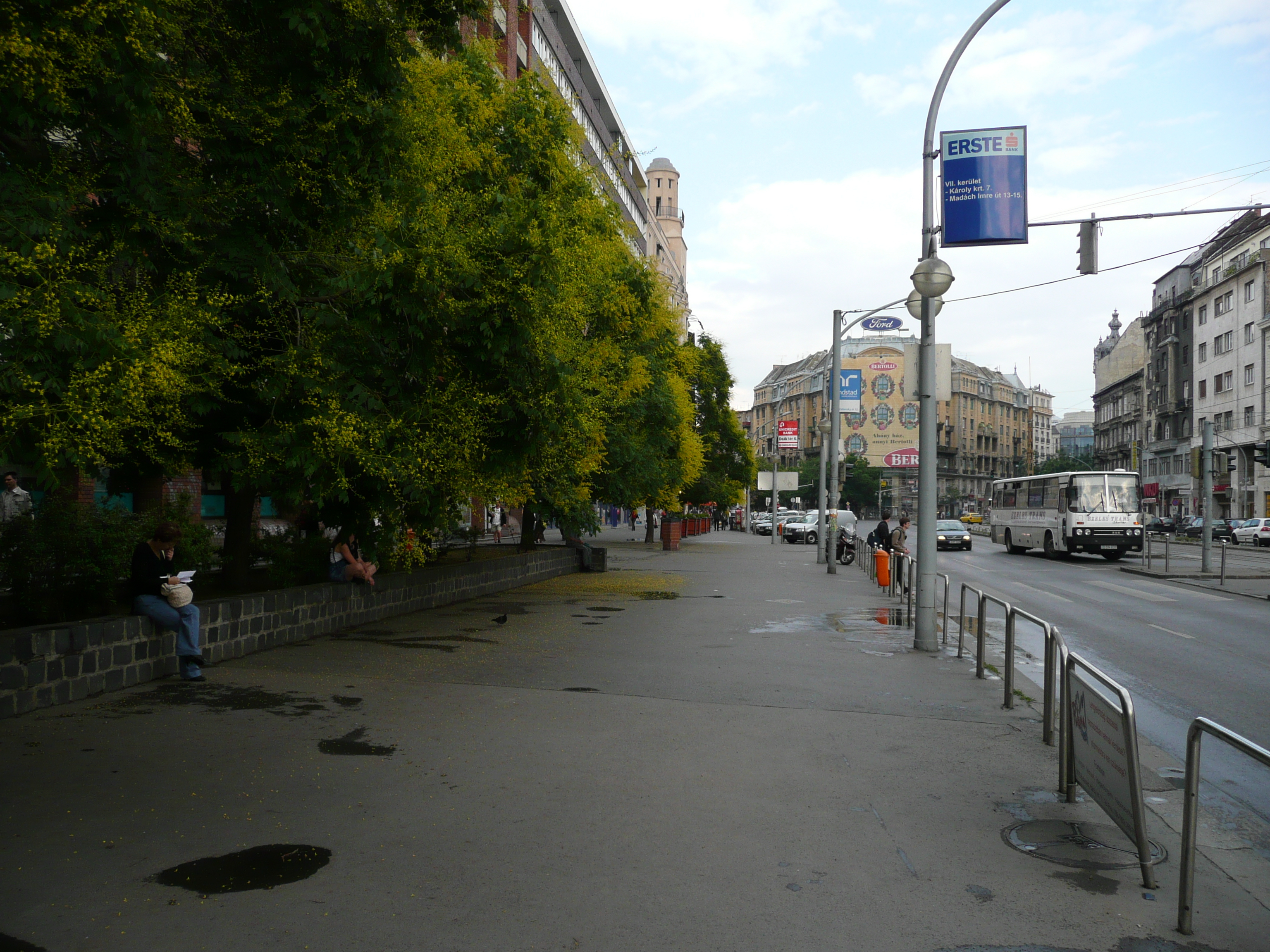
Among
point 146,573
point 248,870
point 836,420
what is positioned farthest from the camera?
point 836,420

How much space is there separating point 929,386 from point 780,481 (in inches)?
1611

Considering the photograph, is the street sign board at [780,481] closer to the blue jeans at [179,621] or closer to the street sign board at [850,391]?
the street sign board at [850,391]

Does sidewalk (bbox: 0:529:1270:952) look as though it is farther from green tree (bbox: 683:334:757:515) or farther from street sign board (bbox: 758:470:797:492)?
street sign board (bbox: 758:470:797:492)

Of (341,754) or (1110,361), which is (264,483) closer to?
(341,754)

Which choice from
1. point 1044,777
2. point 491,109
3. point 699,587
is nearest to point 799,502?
point 699,587

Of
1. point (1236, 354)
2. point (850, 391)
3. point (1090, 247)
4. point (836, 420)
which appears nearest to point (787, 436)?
point (850, 391)

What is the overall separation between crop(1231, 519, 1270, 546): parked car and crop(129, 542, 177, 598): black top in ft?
176

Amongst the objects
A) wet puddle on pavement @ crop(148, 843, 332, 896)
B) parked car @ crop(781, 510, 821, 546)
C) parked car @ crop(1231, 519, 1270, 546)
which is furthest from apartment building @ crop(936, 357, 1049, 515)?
wet puddle on pavement @ crop(148, 843, 332, 896)

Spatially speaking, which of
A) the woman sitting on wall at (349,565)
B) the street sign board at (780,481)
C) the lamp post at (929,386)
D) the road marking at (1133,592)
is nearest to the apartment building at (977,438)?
the street sign board at (780,481)

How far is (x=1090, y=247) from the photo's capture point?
16.6 m

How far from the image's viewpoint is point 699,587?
22.0m

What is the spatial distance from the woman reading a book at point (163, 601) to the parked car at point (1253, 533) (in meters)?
53.4

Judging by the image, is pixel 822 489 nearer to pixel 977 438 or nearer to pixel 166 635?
pixel 166 635

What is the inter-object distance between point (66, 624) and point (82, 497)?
543 inches
